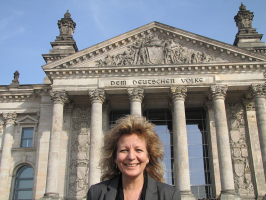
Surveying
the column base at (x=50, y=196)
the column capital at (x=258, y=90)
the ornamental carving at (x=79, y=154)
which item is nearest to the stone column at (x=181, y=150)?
the column capital at (x=258, y=90)

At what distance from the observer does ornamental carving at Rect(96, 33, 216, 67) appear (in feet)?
88.3

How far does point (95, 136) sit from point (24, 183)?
10.2 metres

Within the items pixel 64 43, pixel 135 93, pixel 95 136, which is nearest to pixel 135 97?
pixel 135 93

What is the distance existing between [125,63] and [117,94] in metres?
3.18

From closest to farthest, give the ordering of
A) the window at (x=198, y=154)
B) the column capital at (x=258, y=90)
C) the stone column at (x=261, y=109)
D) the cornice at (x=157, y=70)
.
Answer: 1. the stone column at (x=261, y=109)
2. the column capital at (x=258, y=90)
3. the cornice at (x=157, y=70)
4. the window at (x=198, y=154)

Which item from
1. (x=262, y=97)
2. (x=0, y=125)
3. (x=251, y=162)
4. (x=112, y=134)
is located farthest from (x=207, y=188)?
(x=112, y=134)

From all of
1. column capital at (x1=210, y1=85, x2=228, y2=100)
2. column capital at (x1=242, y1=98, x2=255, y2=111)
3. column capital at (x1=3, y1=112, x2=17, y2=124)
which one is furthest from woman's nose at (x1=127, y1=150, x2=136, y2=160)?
column capital at (x1=3, y1=112, x2=17, y2=124)

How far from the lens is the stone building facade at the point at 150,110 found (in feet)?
82.5

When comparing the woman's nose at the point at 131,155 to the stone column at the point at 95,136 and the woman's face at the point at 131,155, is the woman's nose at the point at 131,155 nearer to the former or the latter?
the woman's face at the point at 131,155

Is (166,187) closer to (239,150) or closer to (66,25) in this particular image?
(239,150)

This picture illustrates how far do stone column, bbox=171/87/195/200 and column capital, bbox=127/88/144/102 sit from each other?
2.72 m

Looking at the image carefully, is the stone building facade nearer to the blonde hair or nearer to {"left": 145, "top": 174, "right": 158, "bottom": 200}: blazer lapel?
the blonde hair

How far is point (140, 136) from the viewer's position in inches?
149

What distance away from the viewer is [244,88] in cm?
2652
